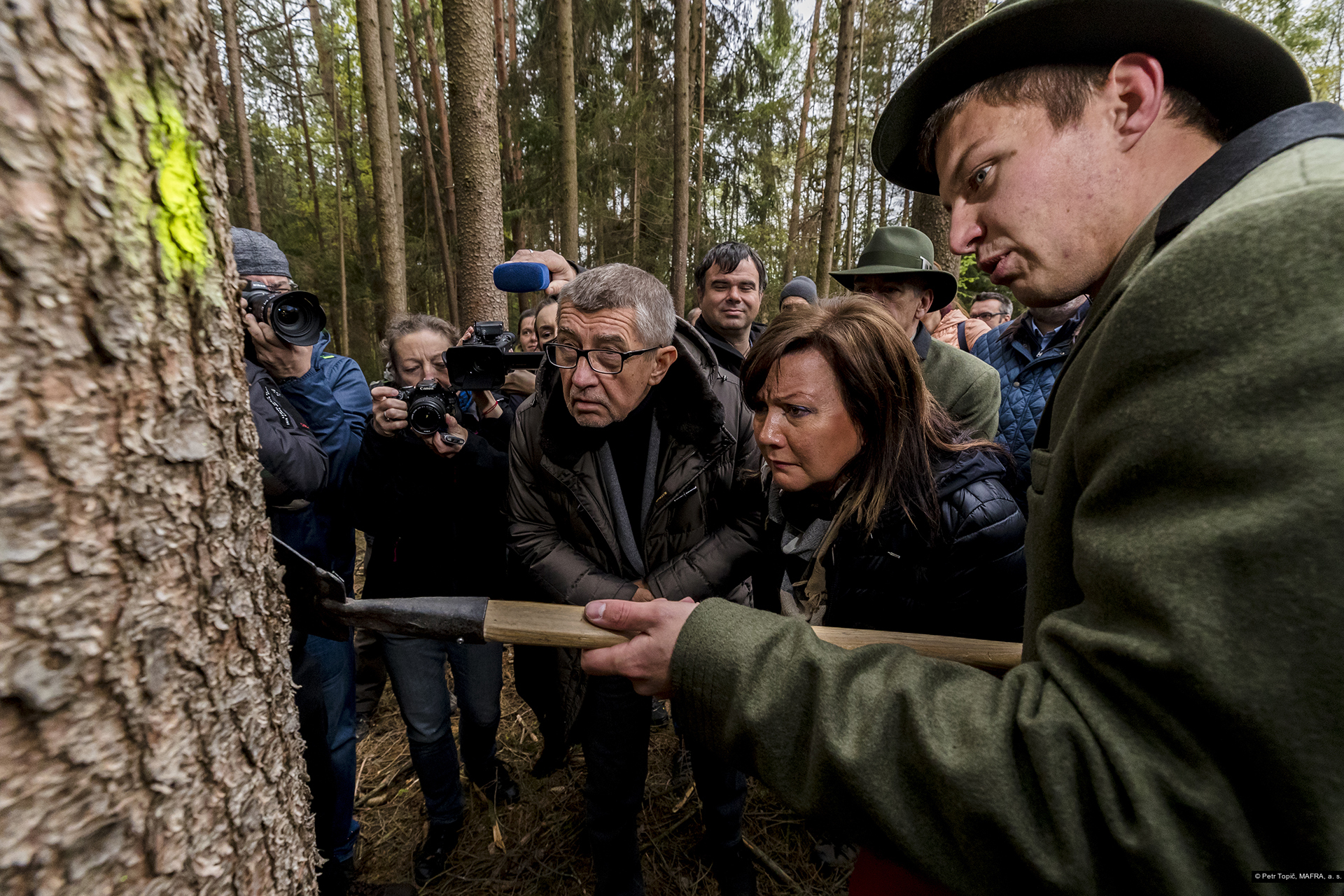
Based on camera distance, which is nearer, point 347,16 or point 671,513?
point 671,513

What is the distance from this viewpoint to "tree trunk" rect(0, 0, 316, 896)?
24.8 inches

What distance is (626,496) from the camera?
2.53 metres

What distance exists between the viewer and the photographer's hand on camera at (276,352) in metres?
2.31

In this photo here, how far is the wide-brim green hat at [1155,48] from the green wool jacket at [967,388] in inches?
75.5

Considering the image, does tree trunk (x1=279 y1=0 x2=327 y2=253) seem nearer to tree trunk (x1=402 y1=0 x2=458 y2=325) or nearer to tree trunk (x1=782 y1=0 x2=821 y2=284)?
tree trunk (x1=402 y1=0 x2=458 y2=325)

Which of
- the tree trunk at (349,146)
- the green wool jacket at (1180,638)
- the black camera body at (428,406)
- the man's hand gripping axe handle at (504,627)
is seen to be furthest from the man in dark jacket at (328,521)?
the tree trunk at (349,146)

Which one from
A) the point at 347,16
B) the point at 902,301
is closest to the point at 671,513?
the point at 902,301

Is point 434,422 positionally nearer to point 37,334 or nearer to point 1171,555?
point 37,334

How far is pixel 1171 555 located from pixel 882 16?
1954 cm

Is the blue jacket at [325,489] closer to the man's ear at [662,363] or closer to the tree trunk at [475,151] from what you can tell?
the man's ear at [662,363]

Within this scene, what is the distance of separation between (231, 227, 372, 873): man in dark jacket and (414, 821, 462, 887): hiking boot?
0.30 m

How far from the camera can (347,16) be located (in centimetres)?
1708

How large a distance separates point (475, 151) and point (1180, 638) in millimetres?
Answer: 6005

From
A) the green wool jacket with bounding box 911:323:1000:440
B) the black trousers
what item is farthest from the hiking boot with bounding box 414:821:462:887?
the green wool jacket with bounding box 911:323:1000:440
